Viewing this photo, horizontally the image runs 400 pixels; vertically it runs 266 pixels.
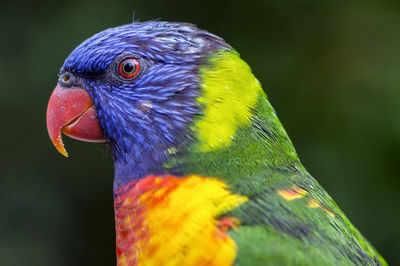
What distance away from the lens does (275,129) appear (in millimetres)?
1772

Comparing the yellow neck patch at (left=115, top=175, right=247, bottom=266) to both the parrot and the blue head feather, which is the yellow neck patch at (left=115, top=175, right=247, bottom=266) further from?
the blue head feather

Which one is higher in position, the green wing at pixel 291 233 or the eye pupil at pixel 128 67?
the eye pupil at pixel 128 67

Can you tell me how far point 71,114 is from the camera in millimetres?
1805

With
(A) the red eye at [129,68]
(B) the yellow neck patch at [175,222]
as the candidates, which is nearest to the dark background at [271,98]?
(A) the red eye at [129,68]

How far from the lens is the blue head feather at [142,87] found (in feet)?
5.60

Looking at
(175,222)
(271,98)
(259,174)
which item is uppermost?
A: (259,174)

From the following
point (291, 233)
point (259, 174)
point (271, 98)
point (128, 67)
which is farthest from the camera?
point (271, 98)

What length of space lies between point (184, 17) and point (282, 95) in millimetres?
929

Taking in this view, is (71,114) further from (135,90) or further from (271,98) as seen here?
(271,98)

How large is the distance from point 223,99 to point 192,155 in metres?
0.23

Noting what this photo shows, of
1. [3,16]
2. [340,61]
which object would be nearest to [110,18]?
[3,16]

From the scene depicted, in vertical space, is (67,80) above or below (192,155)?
above

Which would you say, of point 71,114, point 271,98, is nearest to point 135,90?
point 71,114

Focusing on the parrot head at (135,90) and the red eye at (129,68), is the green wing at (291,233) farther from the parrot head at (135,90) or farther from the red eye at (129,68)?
the red eye at (129,68)
